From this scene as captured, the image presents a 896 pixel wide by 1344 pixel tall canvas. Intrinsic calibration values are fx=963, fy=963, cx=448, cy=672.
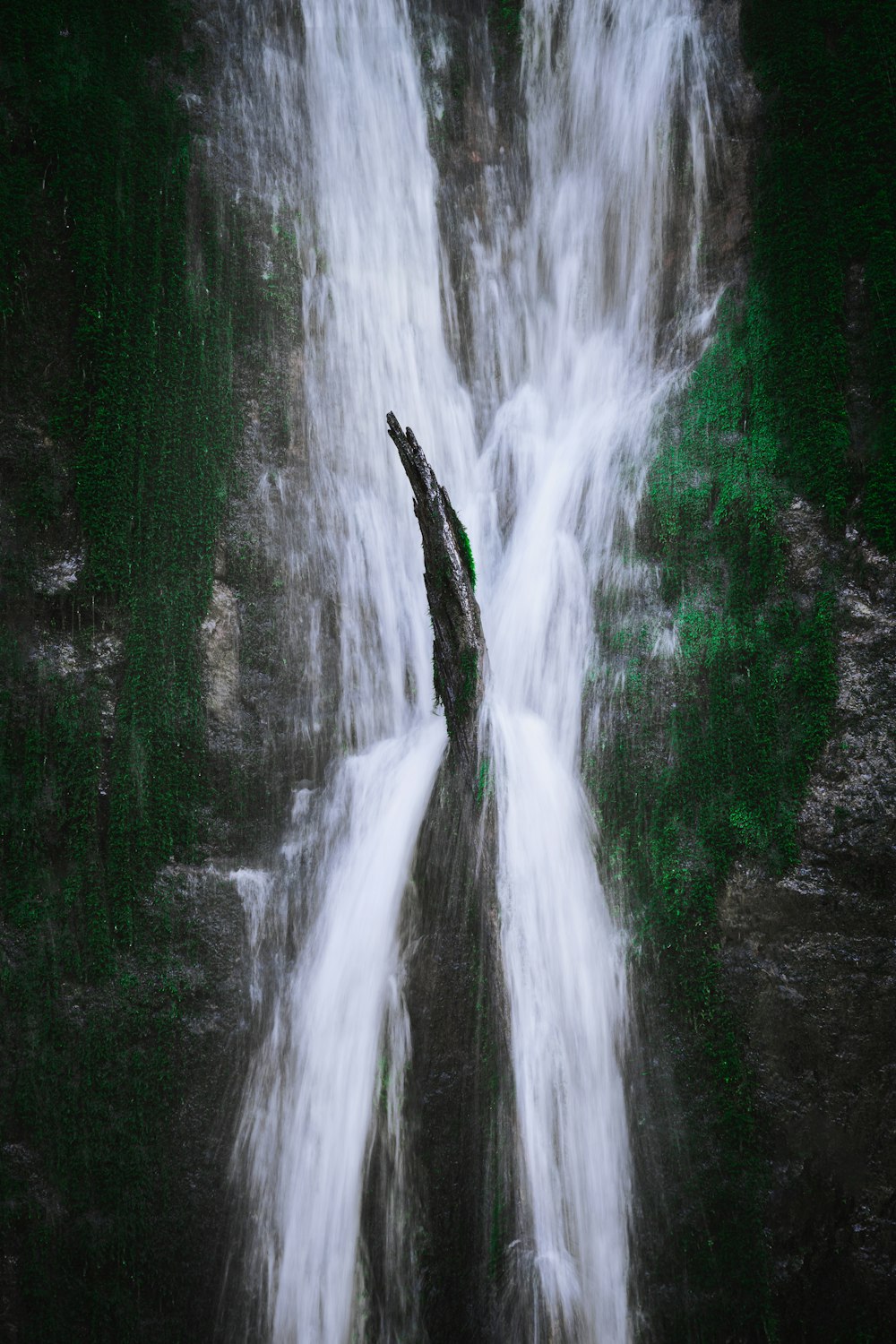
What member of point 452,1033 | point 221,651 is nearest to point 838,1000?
point 452,1033

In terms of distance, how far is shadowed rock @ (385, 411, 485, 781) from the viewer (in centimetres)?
586

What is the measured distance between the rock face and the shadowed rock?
6.88 feet

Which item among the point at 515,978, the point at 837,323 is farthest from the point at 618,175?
the point at 515,978

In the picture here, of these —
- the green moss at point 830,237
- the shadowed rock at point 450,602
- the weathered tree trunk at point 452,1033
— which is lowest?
the weathered tree trunk at point 452,1033

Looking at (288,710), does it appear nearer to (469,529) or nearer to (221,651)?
(221,651)

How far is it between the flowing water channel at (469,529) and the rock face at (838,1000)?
0.92 metres

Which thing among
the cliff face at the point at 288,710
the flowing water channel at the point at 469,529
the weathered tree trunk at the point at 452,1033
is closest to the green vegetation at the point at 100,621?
the cliff face at the point at 288,710

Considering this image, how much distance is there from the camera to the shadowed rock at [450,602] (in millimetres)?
5855

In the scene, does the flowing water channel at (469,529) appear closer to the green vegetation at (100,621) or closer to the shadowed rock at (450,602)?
the shadowed rock at (450,602)

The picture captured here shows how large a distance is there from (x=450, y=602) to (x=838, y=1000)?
3465 millimetres

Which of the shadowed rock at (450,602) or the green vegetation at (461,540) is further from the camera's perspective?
the green vegetation at (461,540)

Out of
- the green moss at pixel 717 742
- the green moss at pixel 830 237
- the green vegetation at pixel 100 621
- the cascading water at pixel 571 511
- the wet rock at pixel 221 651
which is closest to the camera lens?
the cascading water at pixel 571 511

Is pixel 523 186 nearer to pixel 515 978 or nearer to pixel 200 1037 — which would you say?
pixel 515 978

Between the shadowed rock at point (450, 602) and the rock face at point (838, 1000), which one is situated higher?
the shadowed rock at point (450, 602)
